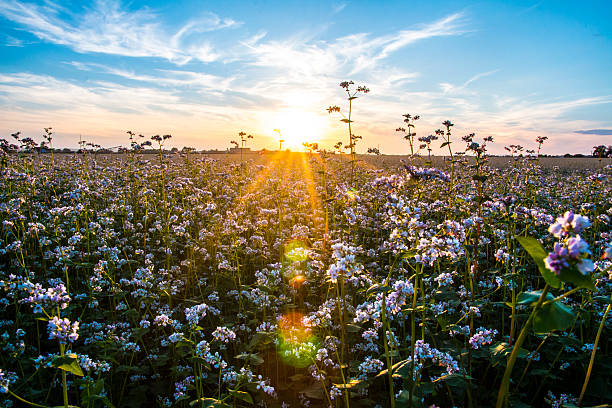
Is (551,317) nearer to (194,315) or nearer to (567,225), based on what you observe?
(567,225)

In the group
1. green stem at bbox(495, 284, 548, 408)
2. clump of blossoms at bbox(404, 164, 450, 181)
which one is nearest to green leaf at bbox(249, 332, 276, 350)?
green stem at bbox(495, 284, 548, 408)

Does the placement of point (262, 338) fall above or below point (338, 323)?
above

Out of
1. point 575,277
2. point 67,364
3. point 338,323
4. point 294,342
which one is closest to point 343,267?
point 575,277

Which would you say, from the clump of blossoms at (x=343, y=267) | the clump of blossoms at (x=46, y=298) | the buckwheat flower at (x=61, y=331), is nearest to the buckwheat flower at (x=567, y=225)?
the clump of blossoms at (x=343, y=267)

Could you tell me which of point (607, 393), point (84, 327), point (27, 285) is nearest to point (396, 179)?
point (607, 393)

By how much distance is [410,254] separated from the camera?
2777 millimetres

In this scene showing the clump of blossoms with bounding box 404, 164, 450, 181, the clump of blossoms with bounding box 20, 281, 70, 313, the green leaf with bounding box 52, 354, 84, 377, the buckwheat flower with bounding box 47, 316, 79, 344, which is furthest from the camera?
the clump of blossoms with bounding box 404, 164, 450, 181

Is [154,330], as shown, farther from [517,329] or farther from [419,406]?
[517,329]

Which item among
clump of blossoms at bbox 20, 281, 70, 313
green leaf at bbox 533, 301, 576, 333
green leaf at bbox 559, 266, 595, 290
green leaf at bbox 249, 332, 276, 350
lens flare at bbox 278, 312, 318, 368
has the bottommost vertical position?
lens flare at bbox 278, 312, 318, 368

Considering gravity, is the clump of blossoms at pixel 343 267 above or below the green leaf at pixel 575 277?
below

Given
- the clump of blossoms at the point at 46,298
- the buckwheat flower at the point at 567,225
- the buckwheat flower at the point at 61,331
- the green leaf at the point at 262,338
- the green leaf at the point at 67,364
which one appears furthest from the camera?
the green leaf at the point at 262,338

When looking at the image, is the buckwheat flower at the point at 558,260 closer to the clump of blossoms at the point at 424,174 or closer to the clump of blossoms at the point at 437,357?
the clump of blossoms at the point at 437,357

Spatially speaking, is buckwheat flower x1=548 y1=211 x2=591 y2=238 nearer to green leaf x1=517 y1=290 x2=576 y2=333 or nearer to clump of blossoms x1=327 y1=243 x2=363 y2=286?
green leaf x1=517 y1=290 x2=576 y2=333

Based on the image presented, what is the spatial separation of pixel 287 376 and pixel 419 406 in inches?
88.0
